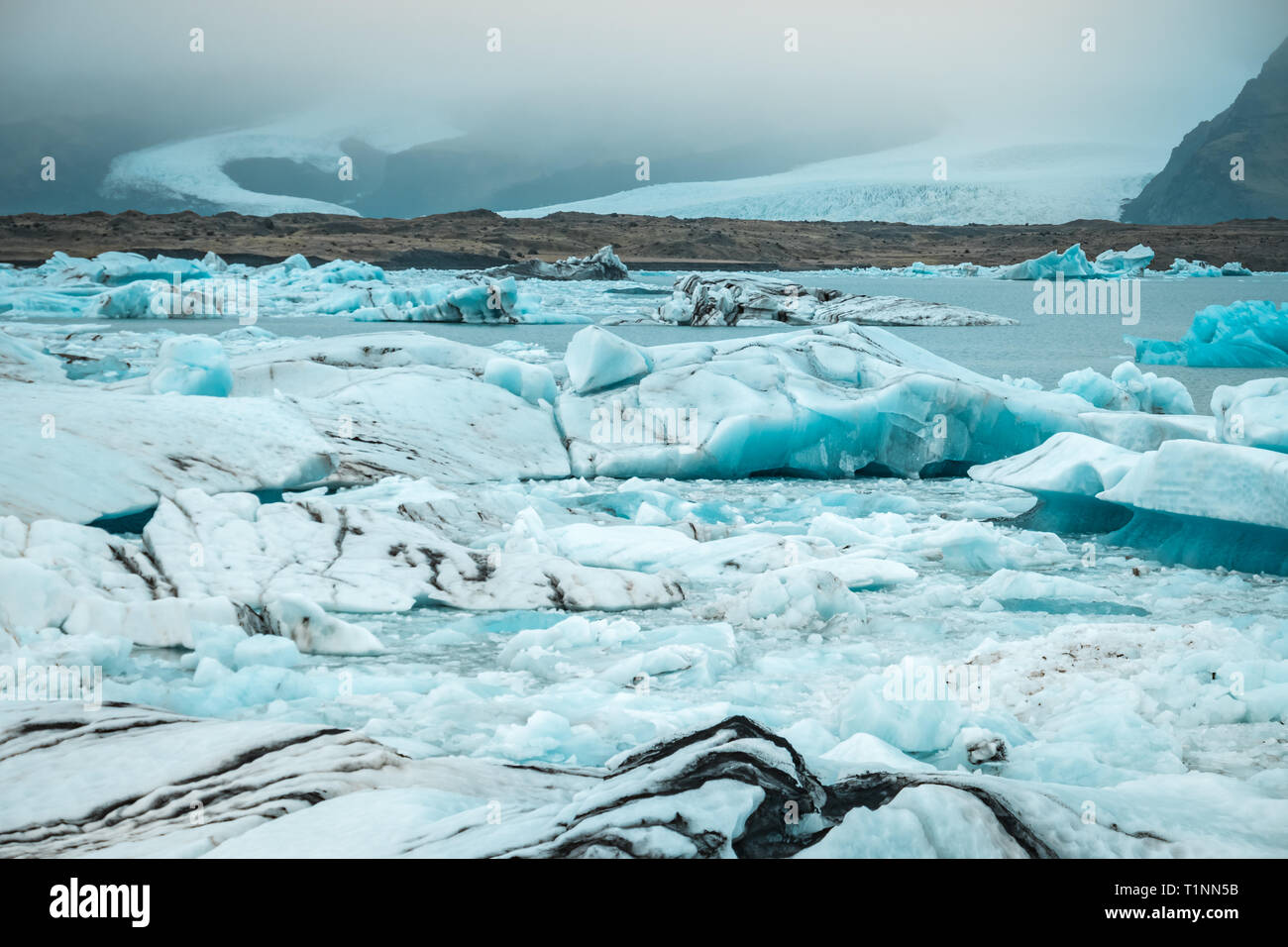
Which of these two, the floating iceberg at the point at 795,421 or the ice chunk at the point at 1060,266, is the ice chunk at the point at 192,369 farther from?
the ice chunk at the point at 1060,266

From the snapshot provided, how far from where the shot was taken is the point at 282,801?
235 cm

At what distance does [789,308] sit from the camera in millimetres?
20875

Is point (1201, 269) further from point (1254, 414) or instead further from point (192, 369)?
point (192, 369)

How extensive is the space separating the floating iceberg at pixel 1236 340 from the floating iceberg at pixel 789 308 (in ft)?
20.0

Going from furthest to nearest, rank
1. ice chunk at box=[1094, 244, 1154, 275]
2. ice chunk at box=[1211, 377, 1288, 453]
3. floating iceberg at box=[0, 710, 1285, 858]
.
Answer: ice chunk at box=[1094, 244, 1154, 275], ice chunk at box=[1211, 377, 1288, 453], floating iceberg at box=[0, 710, 1285, 858]

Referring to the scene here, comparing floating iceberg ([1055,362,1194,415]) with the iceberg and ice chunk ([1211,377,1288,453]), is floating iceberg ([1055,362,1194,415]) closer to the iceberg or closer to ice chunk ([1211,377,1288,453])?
ice chunk ([1211,377,1288,453])

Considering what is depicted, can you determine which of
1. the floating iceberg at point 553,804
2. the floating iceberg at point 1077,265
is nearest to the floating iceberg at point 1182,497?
the floating iceberg at point 553,804

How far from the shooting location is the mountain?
24336mm

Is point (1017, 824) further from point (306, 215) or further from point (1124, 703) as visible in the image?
point (306, 215)

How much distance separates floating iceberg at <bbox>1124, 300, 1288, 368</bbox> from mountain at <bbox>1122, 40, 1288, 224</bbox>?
6660mm

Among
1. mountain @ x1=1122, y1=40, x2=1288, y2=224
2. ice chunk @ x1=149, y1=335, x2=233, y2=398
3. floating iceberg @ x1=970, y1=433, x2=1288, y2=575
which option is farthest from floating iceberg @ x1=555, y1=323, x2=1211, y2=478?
mountain @ x1=1122, y1=40, x2=1288, y2=224

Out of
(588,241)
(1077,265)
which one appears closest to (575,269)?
(588,241)
